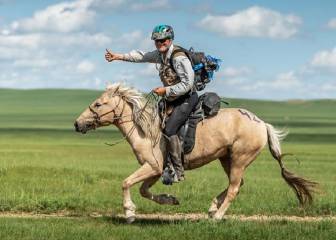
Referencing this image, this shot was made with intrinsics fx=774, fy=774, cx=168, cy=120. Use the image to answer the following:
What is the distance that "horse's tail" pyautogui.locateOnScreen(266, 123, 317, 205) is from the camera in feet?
46.5

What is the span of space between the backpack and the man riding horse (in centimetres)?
14

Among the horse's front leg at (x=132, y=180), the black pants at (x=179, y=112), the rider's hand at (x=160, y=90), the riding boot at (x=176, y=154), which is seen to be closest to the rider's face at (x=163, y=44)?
the rider's hand at (x=160, y=90)

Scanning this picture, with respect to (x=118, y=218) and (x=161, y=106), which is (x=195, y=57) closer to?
(x=161, y=106)

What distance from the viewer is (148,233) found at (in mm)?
12133

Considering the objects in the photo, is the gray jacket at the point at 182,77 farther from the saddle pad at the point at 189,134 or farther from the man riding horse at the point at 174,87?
the saddle pad at the point at 189,134

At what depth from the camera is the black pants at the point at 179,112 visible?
1328 cm

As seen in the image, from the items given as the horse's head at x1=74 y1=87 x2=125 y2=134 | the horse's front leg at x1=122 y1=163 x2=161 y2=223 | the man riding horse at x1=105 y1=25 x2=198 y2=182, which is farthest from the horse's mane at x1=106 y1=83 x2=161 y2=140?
the horse's front leg at x1=122 y1=163 x2=161 y2=223

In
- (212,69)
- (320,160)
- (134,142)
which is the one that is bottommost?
(320,160)

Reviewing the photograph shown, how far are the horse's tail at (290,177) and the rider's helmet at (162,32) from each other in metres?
2.60

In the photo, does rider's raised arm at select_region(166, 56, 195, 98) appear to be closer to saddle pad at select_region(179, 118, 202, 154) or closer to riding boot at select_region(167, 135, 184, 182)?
saddle pad at select_region(179, 118, 202, 154)

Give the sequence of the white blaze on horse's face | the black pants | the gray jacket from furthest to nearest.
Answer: the white blaze on horse's face < the black pants < the gray jacket

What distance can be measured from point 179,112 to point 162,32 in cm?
140

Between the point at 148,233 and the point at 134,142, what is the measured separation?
2.02 m

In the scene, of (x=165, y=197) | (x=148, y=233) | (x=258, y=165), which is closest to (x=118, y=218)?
(x=165, y=197)
